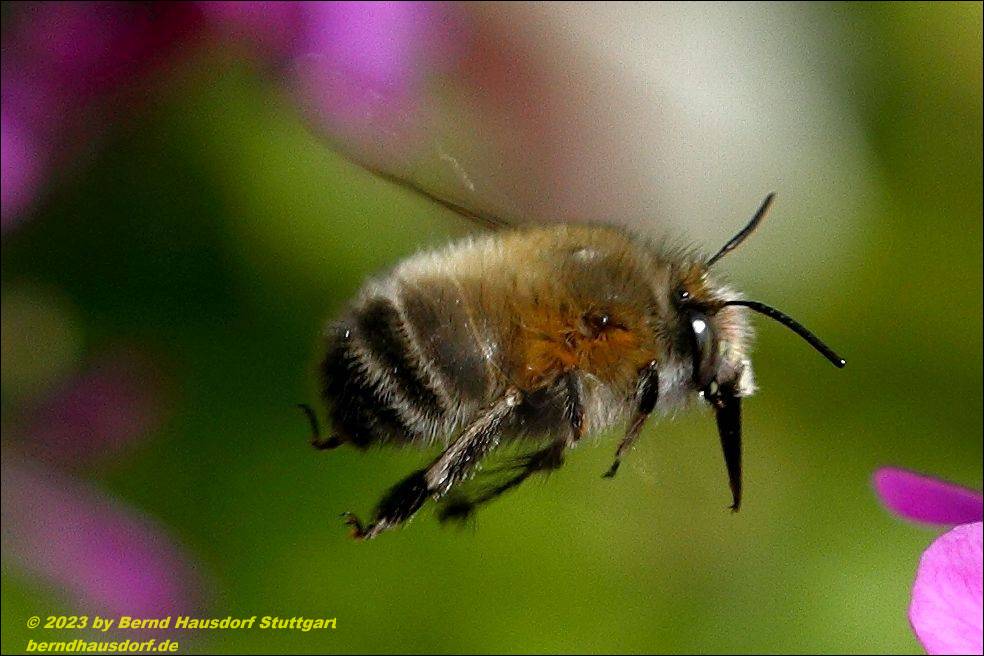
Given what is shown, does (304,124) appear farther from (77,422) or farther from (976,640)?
(976,640)

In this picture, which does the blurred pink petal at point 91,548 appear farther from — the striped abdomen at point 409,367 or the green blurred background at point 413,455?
the striped abdomen at point 409,367

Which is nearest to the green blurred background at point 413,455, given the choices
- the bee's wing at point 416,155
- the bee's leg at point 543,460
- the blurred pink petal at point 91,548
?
the blurred pink petal at point 91,548

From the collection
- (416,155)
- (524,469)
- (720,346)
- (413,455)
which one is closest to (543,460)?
(524,469)

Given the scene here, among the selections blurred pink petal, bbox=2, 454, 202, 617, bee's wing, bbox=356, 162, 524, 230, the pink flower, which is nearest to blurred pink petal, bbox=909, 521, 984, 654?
the pink flower

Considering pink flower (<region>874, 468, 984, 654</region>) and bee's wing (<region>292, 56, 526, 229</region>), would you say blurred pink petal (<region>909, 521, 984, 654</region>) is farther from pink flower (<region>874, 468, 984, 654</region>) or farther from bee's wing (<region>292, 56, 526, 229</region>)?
bee's wing (<region>292, 56, 526, 229</region>)

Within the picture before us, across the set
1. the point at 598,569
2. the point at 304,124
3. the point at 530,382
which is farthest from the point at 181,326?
the point at 530,382
